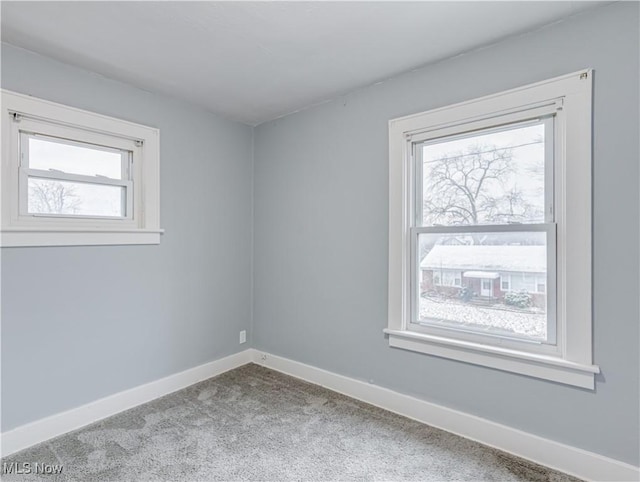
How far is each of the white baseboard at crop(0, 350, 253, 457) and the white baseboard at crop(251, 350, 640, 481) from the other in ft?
3.03

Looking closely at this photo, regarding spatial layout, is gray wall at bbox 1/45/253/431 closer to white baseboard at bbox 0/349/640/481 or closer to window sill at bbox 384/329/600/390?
white baseboard at bbox 0/349/640/481

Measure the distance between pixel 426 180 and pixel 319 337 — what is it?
1.55 m

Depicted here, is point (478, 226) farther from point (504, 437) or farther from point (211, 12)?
point (211, 12)

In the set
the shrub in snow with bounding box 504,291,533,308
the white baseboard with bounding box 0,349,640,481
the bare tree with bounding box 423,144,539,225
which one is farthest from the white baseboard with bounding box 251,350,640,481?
the bare tree with bounding box 423,144,539,225

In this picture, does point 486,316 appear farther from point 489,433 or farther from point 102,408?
point 102,408

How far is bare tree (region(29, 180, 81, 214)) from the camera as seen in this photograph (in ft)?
7.00

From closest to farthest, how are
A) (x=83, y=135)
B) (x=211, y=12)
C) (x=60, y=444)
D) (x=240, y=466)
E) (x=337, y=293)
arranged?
1. (x=211, y=12)
2. (x=240, y=466)
3. (x=60, y=444)
4. (x=83, y=135)
5. (x=337, y=293)

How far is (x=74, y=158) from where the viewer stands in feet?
7.58

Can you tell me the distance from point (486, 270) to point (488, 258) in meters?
0.08

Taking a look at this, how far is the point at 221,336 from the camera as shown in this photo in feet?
10.4

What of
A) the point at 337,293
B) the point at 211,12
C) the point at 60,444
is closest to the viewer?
the point at 211,12

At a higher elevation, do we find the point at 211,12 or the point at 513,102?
the point at 211,12

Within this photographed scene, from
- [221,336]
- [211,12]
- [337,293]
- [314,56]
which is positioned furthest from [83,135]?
[337,293]

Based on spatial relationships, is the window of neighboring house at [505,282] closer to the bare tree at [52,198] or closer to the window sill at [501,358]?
the window sill at [501,358]
